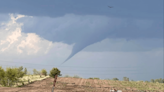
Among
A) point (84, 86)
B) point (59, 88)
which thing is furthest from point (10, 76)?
point (84, 86)

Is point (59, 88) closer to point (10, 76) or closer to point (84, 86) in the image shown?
point (84, 86)

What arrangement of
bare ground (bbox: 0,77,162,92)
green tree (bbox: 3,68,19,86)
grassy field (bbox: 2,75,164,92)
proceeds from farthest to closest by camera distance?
green tree (bbox: 3,68,19,86)
grassy field (bbox: 2,75,164,92)
bare ground (bbox: 0,77,162,92)

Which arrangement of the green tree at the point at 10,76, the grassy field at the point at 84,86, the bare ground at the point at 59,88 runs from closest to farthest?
the bare ground at the point at 59,88
the grassy field at the point at 84,86
the green tree at the point at 10,76

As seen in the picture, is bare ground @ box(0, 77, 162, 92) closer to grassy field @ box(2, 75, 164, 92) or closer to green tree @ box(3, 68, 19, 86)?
grassy field @ box(2, 75, 164, 92)

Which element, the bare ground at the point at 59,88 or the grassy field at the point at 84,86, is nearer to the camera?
the bare ground at the point at 59,88

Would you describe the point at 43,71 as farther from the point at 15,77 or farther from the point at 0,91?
the point at 0,91

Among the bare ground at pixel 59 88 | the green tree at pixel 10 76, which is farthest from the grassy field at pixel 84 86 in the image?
the green tree at pixel 10 76

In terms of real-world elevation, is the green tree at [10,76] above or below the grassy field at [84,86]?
above

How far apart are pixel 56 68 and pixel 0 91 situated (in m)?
27.7

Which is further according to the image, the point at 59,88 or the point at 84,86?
the point at 84,86

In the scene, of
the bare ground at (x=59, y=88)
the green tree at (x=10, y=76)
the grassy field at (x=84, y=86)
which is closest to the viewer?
the bare ground at (x=59, y=88)

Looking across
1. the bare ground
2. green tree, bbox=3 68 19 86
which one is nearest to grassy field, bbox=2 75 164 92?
the bare ground

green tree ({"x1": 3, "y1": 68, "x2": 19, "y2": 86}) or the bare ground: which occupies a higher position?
green tree ({"x1": 3, "y1": 68, "x2": 19, "y2": 86})

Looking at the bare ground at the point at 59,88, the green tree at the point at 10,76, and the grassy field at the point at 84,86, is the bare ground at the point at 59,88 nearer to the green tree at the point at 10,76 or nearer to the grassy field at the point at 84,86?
the grassy field at the point at 84,86
